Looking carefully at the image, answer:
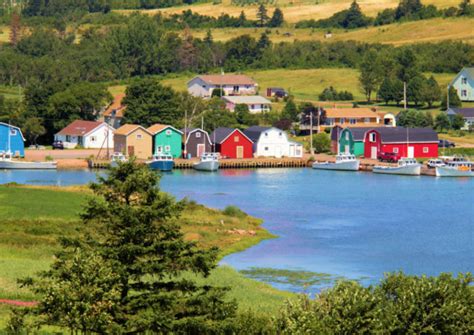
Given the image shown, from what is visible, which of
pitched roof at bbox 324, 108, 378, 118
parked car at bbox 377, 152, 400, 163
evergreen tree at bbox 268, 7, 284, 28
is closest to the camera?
parked car at bbox 377, 152, 400, 163

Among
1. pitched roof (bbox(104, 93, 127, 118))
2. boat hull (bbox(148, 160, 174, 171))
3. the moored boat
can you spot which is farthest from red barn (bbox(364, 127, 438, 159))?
pitched roof (bbox(104, 93, 127, 118))

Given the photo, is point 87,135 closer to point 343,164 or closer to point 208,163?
point 208,163

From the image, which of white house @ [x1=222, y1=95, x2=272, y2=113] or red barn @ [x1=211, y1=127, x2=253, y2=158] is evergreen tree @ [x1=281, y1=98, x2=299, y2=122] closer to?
white house @ [x1=222, y1=95, x2=272, y2=113]

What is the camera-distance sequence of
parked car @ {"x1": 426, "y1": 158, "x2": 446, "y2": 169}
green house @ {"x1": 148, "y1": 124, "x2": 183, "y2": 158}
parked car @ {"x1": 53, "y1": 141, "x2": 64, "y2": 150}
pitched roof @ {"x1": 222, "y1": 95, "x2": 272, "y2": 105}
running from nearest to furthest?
parked car @ {"x1": 426, "y1": 158, "x2": 446, "y2": 169} < green house @ {"x1": 148, "y1": 124, "x2": 183, "y2": 158} < parked car @ {"x1": 53, "y1": 141, "x2": 64, "y2": 150} < pitched roof @ {"x1": 222, "y1": 95, "x2": 272, "y2": 105}

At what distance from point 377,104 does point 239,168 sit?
97.8 feet

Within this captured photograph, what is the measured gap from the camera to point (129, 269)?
23516mm

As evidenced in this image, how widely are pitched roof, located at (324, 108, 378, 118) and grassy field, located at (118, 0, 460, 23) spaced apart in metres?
67.9

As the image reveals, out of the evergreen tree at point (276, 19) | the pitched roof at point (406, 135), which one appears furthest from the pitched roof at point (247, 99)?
the evergreen tree at point (276, 19)

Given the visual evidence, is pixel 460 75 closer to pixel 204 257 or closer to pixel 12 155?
pixel 12 155

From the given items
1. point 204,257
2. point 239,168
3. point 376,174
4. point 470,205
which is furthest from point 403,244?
point 239,168

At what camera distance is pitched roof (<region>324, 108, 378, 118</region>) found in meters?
95.5

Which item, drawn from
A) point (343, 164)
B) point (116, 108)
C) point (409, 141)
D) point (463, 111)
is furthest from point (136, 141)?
point (463, 111)

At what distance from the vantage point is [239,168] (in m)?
83.7

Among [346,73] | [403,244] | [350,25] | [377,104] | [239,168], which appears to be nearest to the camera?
[403,244]
